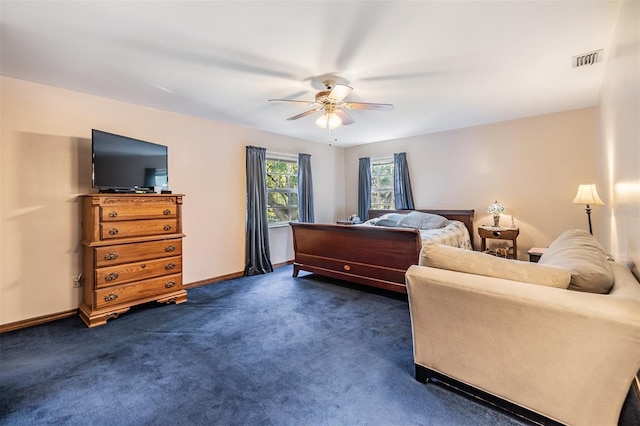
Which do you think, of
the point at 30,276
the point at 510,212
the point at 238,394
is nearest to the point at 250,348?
the point at 238,394

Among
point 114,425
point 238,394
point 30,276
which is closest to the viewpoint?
point 114,425

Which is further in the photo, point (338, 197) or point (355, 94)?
point (338, 197)

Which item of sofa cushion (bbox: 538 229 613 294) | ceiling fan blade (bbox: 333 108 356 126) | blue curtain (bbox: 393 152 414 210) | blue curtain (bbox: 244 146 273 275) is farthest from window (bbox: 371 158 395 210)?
sofa cushion (bbox: 538 229 613 294)

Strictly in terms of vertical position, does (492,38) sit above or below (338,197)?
above

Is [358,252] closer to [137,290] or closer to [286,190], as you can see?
[286,190]

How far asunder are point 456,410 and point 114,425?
6.36 ft

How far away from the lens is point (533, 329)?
136cm

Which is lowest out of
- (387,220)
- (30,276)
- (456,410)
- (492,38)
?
(456,410)

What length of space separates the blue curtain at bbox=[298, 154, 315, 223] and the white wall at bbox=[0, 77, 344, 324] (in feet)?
6.16

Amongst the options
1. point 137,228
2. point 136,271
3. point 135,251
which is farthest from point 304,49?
point 136,271

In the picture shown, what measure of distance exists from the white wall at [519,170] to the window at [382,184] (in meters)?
0.57

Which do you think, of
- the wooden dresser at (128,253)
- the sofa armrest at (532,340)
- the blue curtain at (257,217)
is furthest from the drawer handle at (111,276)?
the sofa armrest at (532,340)

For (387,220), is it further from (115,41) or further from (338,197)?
(115,41)

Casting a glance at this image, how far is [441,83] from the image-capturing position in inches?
117
